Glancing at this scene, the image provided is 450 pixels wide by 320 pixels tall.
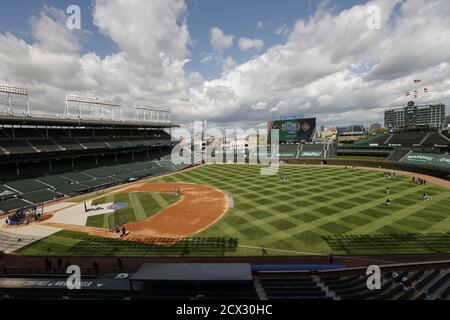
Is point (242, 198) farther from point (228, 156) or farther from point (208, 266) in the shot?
point (228, 156)

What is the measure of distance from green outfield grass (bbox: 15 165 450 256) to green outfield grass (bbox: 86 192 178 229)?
4863 millimetres

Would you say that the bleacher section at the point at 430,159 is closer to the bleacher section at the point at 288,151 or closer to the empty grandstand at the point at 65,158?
the bleacher section at the point at 288,151

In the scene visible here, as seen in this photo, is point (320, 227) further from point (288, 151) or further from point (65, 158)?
point (288, 151)

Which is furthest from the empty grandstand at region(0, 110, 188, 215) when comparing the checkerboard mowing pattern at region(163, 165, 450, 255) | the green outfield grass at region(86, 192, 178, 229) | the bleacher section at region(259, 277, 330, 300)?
the bleacher section at region(259, 277, 330, 300)

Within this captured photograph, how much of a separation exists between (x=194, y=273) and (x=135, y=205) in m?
27.3

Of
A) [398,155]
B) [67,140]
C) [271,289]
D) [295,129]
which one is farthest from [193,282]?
[295,129]

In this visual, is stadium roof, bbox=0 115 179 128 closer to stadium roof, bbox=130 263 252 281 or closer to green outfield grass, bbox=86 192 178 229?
green outfield grass, bbox=86 192 178 229

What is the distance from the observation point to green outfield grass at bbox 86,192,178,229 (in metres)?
33.0

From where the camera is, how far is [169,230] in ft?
95.4

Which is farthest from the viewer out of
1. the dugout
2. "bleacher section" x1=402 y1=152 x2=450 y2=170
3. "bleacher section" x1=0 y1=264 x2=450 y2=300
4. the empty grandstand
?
"bleacher section" x1=402 y1=152 x2=450 y2=170

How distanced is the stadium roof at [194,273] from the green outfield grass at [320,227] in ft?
22.5

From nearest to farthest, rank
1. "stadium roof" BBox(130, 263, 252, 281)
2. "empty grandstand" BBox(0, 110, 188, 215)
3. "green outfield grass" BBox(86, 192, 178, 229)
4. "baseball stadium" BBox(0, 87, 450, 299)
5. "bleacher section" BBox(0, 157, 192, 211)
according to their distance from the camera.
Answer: "stadium roof" BBox(130, 263, 252, 281)
"baseball stadium" BBox(0, 87, 450, 299)
"green outfield grass" BBox(86, 192, 178, 229)
"bleacher section" BBox(0, 157, 192, 211)
"empty grandstand" BBox(0, 110, 188, 215)

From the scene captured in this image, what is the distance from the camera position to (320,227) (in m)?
27.6
